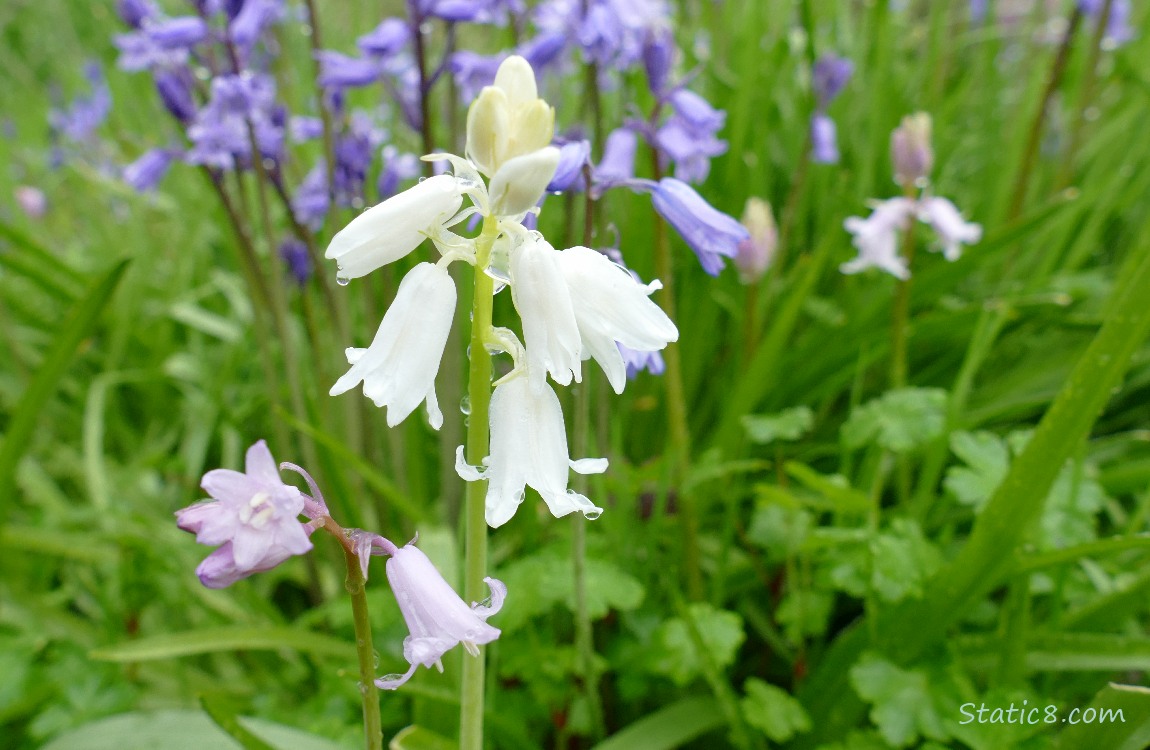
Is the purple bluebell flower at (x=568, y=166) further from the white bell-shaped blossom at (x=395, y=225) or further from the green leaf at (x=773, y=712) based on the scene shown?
the green leaf at (x=773, y=712)

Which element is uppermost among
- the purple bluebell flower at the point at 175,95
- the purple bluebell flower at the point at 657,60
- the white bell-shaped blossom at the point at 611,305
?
the purple bluebell flower at the point at 175,95

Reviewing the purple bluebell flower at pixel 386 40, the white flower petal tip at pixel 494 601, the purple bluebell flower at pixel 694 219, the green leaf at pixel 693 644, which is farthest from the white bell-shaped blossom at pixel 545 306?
the purple bluebell flower at pixel 386 40

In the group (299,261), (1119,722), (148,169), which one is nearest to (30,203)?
(148,169)

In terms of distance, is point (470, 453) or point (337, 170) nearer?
point (470, 453)

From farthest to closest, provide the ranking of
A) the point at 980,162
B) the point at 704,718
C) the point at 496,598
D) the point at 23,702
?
1. the point at 980,162
2. the point at 23,702
3. the point at 704,718
4. the point at 496,598

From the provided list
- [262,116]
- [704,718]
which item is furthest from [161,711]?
[262,116]

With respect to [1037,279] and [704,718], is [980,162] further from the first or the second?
[704,718]
